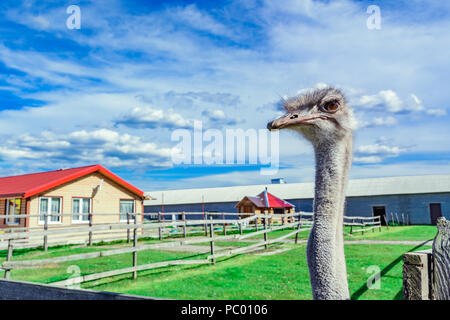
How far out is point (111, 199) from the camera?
20812mm

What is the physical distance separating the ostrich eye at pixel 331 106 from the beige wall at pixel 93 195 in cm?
1689

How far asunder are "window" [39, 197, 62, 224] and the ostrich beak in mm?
16874

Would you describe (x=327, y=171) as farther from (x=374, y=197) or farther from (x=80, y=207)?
(x=374, y=197)

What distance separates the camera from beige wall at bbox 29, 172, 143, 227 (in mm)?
18000

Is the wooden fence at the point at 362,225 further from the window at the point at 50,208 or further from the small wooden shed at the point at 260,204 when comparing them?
the window at the point at 50,208

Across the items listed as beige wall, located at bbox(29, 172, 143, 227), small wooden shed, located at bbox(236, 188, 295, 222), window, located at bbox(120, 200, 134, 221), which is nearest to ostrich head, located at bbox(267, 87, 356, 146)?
beige wall, located at bbox(29, 172, 143, 227)

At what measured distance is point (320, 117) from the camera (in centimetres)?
257

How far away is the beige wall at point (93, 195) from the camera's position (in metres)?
18.0

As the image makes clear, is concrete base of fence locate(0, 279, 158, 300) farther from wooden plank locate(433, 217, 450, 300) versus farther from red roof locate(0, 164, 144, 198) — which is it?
red roof locate(0, 164, 144, 198)

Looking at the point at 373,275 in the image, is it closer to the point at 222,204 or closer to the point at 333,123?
the point at 333,123

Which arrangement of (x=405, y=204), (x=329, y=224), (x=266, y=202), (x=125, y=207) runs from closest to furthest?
(x=329, y=224)
(x=125, y=207)
(x=266, y=202)
(x=405, y=204)

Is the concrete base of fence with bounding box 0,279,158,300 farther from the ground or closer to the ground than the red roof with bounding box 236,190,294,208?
closer to the ground

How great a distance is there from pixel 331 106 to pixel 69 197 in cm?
1809

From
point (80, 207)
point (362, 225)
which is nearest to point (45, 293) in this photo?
point (80, 207)
